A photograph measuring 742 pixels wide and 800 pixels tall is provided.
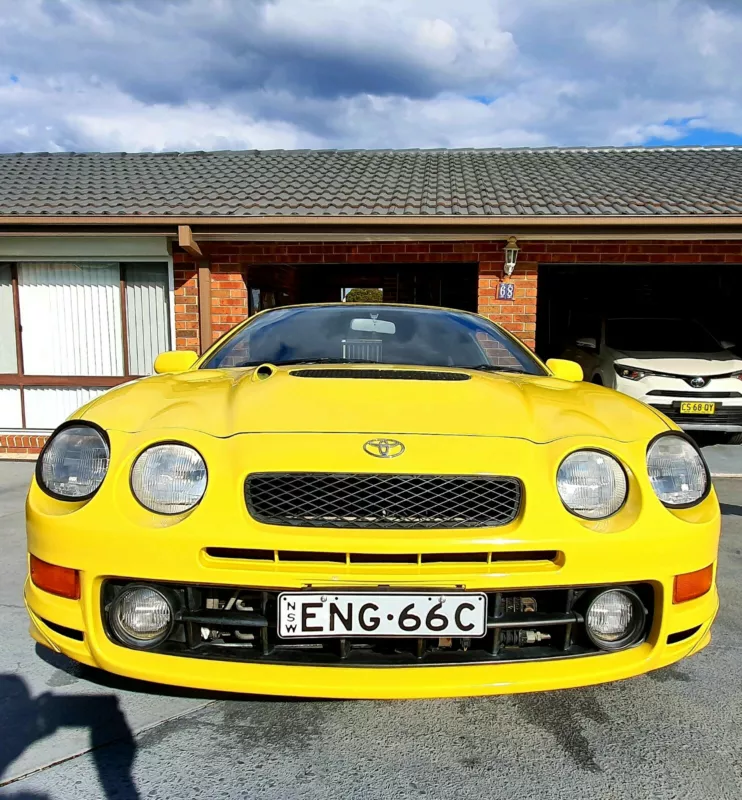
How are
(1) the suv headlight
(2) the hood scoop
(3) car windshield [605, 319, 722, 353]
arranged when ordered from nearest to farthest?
(2) the hood scoop
(1) the suv headlight
(3) car windshield [605, 319, 722, 353]

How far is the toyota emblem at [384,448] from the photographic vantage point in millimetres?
1588

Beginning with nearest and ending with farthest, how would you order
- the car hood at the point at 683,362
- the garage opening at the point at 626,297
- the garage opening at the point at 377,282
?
the car hood at the point at 683,362 < the garage opening at the point at 377,282 < the garage opening at the point at 626,297

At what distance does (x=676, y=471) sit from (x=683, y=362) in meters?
6.06

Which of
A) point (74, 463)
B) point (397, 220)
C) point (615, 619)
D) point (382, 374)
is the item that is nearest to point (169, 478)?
point (74, 463)

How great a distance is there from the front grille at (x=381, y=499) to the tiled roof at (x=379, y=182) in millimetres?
5493

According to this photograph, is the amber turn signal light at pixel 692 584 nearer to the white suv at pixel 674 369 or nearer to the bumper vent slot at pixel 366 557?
the bumper vent slot at pixel 366 557

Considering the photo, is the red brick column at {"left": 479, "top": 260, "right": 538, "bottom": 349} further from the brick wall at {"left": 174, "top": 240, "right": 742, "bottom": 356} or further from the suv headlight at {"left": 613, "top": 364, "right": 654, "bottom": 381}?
the suv headlight at {"left": 613, "top": 364, "right": 654, "bottom": 381}

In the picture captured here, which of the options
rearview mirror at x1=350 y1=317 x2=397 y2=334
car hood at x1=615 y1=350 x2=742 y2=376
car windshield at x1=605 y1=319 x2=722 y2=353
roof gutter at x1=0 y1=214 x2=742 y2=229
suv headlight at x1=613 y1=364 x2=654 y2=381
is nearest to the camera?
rearview mirror at x1=350 y1=317 x2=397 y2=334

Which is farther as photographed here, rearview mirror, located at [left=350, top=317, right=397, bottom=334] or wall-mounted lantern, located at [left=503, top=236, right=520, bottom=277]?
wall-mounted lantern, located at [left=503, top=236, right=520, bottom=277]

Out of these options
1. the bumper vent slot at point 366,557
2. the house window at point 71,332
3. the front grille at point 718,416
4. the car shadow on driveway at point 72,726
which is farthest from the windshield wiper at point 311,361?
the front grille at point 718,416

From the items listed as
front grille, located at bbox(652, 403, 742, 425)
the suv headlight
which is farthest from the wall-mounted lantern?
front grille, located at bbox(652, 403, 742, 425)

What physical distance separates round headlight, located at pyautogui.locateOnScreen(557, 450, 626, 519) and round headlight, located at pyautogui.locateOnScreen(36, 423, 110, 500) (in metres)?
1.28

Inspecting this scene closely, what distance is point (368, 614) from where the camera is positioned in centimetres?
145

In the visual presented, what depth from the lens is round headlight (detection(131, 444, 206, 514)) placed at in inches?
61.6
